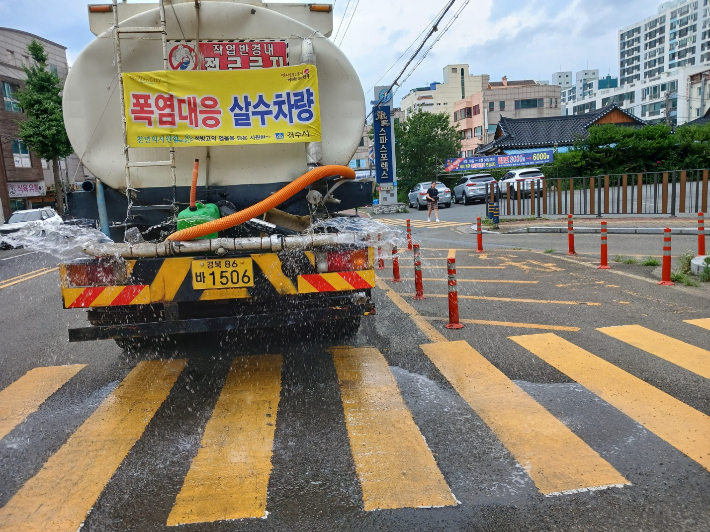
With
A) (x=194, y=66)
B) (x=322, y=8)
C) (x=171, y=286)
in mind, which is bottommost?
(x=171, y=286)

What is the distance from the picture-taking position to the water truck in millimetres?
4621

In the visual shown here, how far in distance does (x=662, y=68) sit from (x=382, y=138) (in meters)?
127

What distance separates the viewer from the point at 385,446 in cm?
382

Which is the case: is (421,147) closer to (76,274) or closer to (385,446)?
(76,274)

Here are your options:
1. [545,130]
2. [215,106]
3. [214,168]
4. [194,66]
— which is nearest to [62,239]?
[214,168]

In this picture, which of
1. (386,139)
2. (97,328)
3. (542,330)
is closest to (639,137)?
(386,139)

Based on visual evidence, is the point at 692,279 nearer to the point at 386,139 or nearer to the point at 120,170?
the point at 120,170

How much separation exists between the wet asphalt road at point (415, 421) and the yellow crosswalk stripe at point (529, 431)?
4 centimetres

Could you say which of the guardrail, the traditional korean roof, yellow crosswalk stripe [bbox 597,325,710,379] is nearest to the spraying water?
yellow crosswalk stripe [bbox 597,325,710,379]

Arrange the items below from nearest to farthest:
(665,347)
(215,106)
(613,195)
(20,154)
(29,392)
A: 1. (215,106)
2. (29,392)
3. (665,347)
4. (613,195)
5. (20,154)

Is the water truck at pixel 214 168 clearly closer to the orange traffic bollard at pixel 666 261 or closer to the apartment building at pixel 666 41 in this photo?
the orange traffic bollard at pixel 666 261

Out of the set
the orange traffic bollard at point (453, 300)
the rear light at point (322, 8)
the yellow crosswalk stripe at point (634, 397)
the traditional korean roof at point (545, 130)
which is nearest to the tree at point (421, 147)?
the traditional korean roof at point (545, 130)

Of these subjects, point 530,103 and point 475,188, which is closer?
point 475,188

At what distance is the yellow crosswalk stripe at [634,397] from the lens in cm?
378
